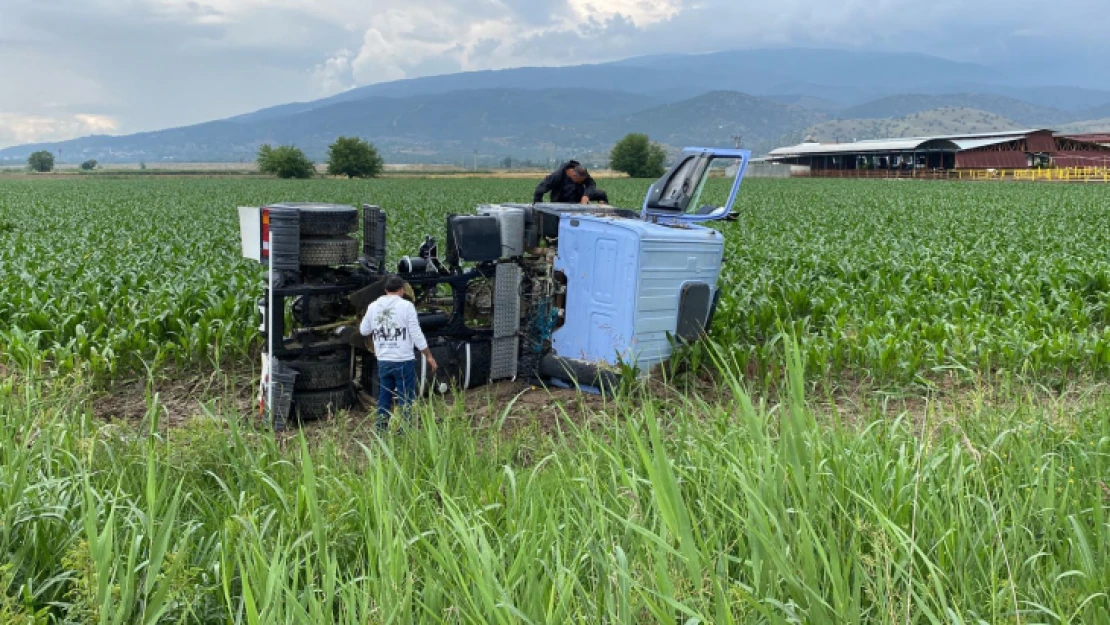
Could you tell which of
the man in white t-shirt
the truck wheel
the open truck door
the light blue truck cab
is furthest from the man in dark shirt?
the man in white t-shirt

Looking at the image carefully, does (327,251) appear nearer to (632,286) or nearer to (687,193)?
(632,286)

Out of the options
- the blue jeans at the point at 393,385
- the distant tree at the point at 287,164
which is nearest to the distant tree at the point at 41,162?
the distant tree at the point at 287,164

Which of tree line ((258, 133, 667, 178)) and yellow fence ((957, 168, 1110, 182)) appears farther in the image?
tree line ((258, 133, 667, 178))

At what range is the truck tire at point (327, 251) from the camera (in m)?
5.95

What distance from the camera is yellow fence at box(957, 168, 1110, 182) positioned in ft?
195

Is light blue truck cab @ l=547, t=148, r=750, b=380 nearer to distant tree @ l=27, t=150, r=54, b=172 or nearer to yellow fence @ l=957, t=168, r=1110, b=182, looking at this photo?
yellow fence @ l=957, t=168, r=1110, b=182

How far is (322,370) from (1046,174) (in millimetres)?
68400

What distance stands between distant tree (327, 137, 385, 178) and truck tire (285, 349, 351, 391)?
8906 cm

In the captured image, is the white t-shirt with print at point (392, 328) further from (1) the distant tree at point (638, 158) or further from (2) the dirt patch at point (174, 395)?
(1) the distant tree at point (638, 158)

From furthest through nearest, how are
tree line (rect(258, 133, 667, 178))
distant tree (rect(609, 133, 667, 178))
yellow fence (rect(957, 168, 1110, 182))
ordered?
distant tree (rect(609, 133, 667, 178))
tree line (rect(258, 133, 667, 178))
yellow fence (rect(957, 168, 1110, 182))

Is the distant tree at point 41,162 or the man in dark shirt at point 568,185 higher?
the man in dark shirt at point 568,185

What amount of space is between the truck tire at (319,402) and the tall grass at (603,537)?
1.92 meters

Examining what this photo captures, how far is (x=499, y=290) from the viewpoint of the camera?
22.7 feet

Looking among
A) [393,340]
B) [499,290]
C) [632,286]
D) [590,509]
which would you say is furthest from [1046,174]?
[590,509]
